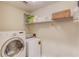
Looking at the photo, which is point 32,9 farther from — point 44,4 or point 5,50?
point 5,50

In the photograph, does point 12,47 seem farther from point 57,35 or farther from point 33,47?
point 57,35

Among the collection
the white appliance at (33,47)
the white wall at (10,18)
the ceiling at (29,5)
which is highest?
the ceiling at (29,5)

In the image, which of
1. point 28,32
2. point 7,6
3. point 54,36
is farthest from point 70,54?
point 7,6

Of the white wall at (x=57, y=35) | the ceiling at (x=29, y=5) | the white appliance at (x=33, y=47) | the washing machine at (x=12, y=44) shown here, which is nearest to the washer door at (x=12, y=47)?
the washing machine at (x=12, y=44)

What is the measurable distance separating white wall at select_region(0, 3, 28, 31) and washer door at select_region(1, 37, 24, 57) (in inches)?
7.9

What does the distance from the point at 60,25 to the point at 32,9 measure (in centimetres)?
48

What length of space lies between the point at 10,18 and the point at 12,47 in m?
0.45

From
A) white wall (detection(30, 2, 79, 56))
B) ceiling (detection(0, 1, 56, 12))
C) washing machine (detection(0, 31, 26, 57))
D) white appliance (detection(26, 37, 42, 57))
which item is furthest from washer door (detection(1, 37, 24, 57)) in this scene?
ceiling (detection(0, 1, 56, 12))

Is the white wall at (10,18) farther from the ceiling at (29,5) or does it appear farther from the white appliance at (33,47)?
the white appliance at (33,47)

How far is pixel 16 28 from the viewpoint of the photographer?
176 centimetres

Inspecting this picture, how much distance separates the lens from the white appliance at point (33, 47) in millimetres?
1831

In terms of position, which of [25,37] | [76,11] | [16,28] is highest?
[76,11]

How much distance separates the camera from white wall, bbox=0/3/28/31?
5.52ft

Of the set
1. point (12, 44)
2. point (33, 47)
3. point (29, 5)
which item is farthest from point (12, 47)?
point (29, 5)
